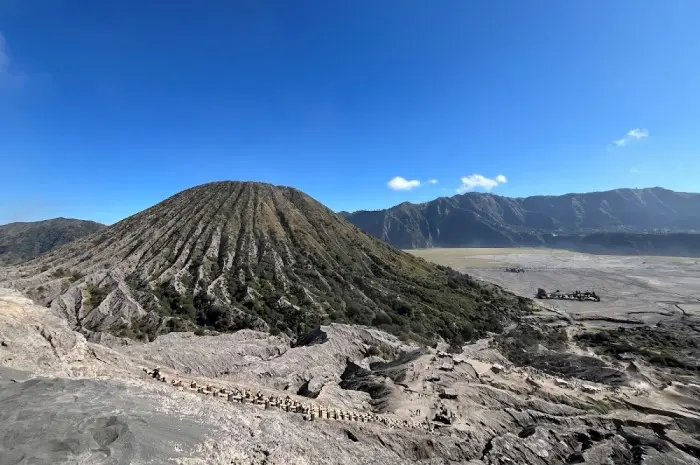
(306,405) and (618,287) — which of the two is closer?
(306,405)

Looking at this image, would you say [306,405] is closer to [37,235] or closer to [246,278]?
[246,278]

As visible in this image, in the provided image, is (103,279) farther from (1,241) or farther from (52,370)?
(1,241)

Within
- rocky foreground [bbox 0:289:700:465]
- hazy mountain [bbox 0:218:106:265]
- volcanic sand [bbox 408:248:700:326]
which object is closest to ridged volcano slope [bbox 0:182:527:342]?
rocky foreground [bbox 0:289:700:465]

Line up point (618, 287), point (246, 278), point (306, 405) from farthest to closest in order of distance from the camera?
point (618, 287) < point (246, 278) < point (306, 405)

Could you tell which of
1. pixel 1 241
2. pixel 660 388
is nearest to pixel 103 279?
pixel 660 388

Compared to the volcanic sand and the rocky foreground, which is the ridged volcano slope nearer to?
the rocky foreground

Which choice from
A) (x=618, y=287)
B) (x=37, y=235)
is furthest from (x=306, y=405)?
(x=37, y=235)
